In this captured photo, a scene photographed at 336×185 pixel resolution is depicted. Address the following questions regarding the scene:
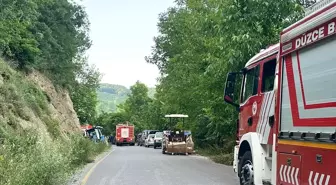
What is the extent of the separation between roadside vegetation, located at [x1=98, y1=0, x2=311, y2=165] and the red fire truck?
17.9 feet

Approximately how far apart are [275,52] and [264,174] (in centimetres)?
225

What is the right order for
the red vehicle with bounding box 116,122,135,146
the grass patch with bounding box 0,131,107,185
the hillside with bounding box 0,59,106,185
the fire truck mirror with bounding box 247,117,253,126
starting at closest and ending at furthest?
the grass patch with bounding box 0,131,107,185
the hillside with bounding box 0,59,106,185
the fire truck mirror with bounding box 247,117,253,126
the red vehicle with bounding box 116,122,135,146

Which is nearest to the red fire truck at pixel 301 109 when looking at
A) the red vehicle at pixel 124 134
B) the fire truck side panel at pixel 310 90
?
the fire truck side panel at pixel 310 90

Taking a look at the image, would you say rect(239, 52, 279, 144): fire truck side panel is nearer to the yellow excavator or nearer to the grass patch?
the grass patch

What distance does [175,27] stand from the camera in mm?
36031

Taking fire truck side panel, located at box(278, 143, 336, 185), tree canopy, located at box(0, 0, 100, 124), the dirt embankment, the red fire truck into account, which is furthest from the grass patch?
the dirt embankment

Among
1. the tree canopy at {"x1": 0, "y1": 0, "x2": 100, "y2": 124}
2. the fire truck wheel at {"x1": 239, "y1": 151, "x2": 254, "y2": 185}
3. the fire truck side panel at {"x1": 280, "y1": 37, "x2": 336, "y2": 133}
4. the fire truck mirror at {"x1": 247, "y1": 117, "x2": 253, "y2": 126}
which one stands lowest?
the fire truck wheel at {"x1": 239, "y1": 151, "x2": 254, "y2": 185}

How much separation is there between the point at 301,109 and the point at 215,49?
1154 cm

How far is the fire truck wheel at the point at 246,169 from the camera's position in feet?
28.3

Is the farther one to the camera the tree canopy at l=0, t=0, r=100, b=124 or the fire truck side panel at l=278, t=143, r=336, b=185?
the tree canopy at l=0, t=0, r=100, b=124

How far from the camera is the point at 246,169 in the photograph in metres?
8.90

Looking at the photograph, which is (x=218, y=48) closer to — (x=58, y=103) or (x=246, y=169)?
(x=246, y=169)

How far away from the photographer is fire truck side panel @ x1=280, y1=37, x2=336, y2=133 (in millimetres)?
5344

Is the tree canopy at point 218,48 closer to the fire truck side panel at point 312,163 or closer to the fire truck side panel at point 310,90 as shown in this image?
the fire truck side panel at point 310,90
